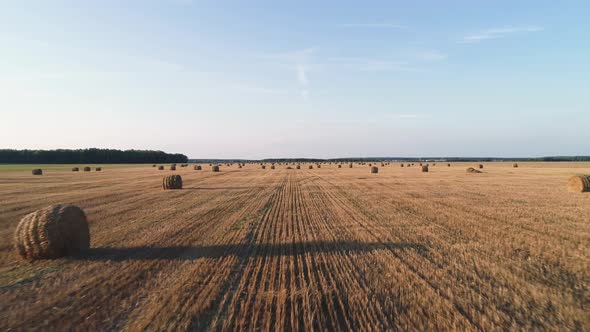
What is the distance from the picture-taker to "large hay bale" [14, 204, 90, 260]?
8883mm

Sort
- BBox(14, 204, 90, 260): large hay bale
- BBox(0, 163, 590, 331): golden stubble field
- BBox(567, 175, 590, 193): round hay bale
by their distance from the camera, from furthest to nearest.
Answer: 1. BBox(567, 175, 590, 193): round hay bale
2. BBox(14, 204, 90, 260): large hay bale
3. BBox(0, 163, 590, 331): golden stubble field

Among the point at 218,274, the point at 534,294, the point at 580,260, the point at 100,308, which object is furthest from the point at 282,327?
the point at 580,260

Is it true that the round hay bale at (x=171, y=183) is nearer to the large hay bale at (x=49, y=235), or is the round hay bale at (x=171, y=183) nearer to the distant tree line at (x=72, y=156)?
the large hay bale at (x=49, y=235)

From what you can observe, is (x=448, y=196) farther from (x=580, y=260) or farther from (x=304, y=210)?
(x=580, y=260)

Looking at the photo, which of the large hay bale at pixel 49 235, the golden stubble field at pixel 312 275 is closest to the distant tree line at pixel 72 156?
the golden stubble field at pixel 312 275

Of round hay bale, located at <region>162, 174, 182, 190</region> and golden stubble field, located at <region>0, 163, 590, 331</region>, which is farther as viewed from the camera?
round hay bale, located at <region>162, 174, 182, 190</region>

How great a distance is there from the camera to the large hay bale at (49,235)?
29.1 feet

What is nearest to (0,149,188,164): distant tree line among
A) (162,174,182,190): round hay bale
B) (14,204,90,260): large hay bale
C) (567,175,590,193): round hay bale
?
(162,174,182,190): round hay bale

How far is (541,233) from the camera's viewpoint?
11211 millimetres

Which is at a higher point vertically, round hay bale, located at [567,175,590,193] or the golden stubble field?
round hay bale, located at [567,175,590,193]

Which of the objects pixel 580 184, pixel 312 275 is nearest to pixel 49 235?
pixel 312 275

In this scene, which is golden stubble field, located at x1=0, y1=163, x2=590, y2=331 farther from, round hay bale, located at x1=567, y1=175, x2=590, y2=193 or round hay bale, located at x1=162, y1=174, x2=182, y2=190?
round hay bale, located at x1=162, y1=174, x2=182, y2=190

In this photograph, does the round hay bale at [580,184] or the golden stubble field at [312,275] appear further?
the round hay bale at [580,184]

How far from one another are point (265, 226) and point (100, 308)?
275 inches
